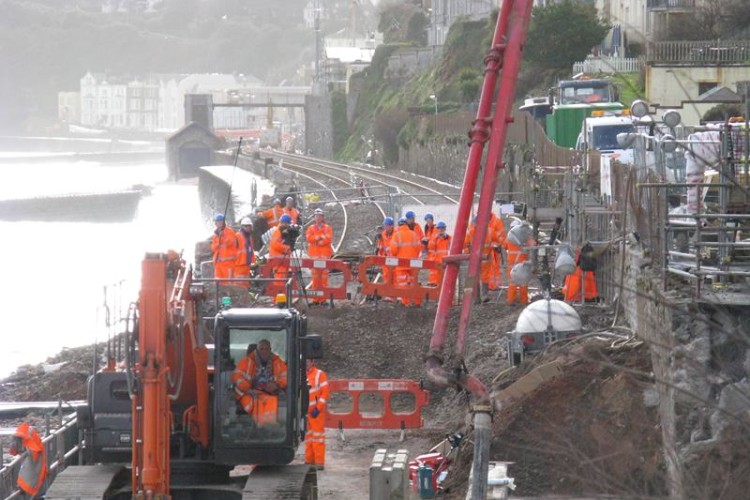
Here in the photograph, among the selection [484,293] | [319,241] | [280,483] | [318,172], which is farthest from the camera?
[318,172]

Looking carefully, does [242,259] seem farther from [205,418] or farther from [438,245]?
[205,418]

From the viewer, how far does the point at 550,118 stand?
1594 inches

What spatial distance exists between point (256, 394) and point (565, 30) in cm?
4566

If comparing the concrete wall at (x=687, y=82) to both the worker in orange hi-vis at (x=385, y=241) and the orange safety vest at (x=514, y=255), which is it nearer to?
the worker in orange hi-vis at (x=385, y=241)

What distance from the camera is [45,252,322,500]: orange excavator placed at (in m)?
11.2

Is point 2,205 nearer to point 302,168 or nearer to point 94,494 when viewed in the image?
point 302,168

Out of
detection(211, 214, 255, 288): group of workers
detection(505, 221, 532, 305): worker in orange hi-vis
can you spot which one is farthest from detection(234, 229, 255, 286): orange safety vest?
detection(505, 221, 532, 305): worker in orange hi-vis

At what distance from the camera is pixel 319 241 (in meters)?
24.5

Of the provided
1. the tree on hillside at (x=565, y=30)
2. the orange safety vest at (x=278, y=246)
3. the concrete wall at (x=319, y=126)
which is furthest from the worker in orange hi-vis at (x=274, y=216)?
the concrete wall at (x=319, y=126)

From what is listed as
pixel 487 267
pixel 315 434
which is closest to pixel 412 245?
pixel 487 267

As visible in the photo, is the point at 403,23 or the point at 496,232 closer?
the point at 496,232

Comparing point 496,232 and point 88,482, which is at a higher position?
point 496,232

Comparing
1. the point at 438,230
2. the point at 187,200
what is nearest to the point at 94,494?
the point at 438,230

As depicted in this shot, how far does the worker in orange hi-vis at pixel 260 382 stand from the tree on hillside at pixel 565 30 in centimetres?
4459
